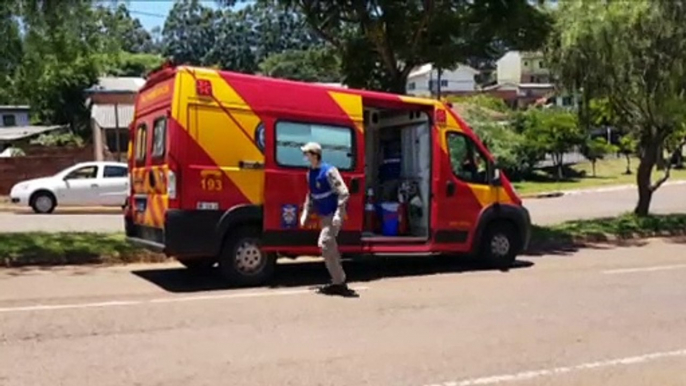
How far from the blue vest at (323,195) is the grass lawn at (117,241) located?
13.5ft

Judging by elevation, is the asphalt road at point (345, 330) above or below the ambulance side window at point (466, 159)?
below

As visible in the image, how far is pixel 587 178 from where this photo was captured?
45.5 metres

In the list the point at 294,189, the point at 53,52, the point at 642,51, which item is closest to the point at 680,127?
the point at 642,51

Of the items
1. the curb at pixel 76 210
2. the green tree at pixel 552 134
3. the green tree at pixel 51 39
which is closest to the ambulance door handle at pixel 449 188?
the green tree at pixel 51 39

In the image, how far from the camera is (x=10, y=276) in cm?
1173

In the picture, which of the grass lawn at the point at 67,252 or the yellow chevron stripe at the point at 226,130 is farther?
the grass lawn at the point at 67,252

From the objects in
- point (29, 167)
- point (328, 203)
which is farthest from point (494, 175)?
point (29, 167)

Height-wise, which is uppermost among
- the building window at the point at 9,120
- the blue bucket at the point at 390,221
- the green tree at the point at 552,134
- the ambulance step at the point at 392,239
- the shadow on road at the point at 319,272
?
the building window at the point at 9,120

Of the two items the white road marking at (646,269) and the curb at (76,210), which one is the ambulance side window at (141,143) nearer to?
the white road marking at (646,269)

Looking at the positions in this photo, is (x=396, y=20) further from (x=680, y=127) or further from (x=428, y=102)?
(x=680, y=127)

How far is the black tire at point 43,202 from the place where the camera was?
997 inches

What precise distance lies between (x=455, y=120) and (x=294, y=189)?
2.99 m

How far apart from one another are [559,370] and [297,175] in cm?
510

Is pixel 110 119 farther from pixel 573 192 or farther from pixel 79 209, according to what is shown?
pixel 573 192
